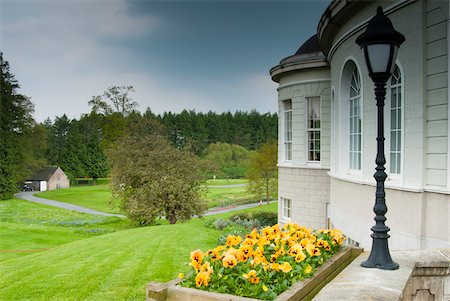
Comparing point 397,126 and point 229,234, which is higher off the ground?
point 397,126

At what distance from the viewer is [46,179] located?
54.5 metres

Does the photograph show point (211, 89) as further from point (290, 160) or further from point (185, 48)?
point (290, 160)

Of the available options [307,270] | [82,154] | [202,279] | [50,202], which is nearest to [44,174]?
[82,154]

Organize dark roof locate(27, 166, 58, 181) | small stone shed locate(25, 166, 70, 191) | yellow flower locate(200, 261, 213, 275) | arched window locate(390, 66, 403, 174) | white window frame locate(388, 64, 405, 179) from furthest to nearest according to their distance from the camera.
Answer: dark roof locate(27, 166, 58, 181) → small stone shed locate(25, 166, 70, 191) → arched window locate(390, 66, 403, 174) → white window frame locate(388, 64, 405, 179) → yellow flower locate(200, 261, 213, 275)

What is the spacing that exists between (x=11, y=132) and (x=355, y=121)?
142ft

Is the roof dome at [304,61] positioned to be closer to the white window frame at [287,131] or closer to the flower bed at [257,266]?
the white window frame at [287,131]

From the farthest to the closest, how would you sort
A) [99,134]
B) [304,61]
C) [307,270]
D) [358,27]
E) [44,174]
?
[99,134], [44,174], [304,61], [358,27], [307,270]

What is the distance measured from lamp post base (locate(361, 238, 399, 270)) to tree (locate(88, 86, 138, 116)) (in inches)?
1675

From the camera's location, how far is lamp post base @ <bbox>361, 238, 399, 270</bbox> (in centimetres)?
414

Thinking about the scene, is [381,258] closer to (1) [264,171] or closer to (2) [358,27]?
(2) [358,27]

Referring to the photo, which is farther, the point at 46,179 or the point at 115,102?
the point at 46,179

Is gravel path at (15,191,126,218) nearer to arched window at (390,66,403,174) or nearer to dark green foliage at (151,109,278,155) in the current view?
dark green foliage at (151,109,278,155)

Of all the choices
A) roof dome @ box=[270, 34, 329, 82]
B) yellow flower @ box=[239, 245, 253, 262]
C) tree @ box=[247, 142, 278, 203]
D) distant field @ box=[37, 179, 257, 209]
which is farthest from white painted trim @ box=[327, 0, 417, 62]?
distant field @ box=[37, 179, 257, 209]

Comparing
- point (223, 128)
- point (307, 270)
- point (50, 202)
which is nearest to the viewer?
point (307, 270)
